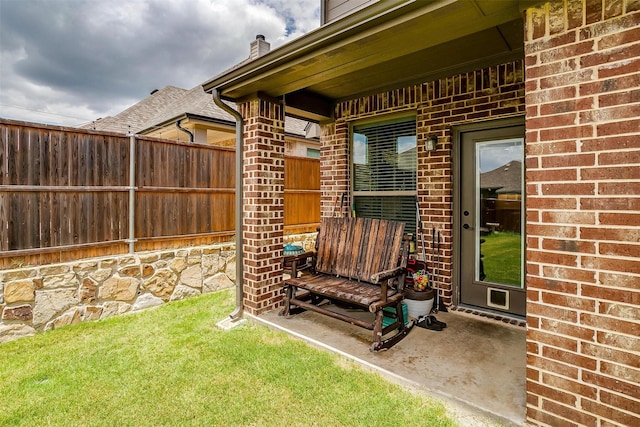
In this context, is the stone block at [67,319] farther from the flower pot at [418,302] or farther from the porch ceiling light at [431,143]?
the porch ceiling light at [431,143]

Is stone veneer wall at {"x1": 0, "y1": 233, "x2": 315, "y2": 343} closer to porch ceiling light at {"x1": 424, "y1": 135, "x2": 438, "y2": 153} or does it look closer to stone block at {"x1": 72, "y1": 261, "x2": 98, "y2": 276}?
stone block at {"x1": 72, "y1": 261, "x2": 98, "y2": 276}

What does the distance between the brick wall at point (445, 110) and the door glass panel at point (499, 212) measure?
303 millimetres

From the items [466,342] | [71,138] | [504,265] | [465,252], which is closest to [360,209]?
[465,252]

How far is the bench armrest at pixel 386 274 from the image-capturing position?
2797mm

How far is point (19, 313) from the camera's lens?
3.24 meters

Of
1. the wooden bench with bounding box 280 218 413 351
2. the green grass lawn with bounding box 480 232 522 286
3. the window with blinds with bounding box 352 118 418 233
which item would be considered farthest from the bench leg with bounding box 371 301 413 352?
the window with blinds with bounding box 352 118 418 233

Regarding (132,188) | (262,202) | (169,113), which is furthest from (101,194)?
(169,113)

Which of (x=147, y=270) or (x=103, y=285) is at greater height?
(x=147, y=270)

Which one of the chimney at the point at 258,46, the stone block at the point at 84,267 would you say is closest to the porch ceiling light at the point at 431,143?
the stone block at the point at 84,267

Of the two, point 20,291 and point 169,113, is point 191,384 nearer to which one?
point 20,291

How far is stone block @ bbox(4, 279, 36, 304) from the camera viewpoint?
3180 millimetres

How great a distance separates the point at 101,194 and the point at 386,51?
3515 millimetres

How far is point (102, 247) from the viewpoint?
12.5 ft

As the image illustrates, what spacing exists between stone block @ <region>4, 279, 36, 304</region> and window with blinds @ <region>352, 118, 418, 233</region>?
3.87 m
